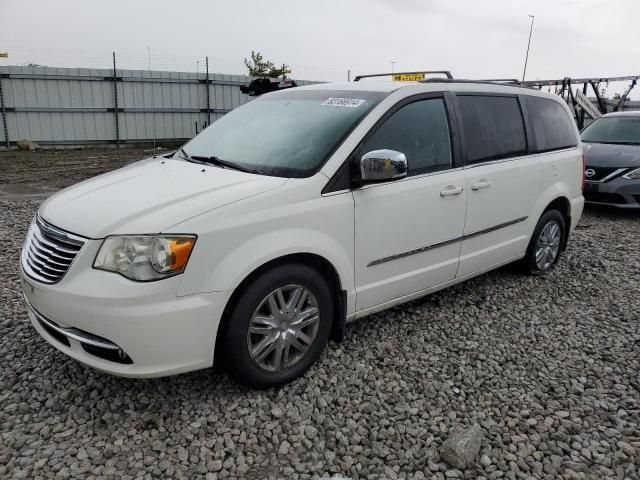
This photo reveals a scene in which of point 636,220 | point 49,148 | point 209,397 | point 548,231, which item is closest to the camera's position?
point 209,397

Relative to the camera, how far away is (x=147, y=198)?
110 inches

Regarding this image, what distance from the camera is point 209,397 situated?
2.91 meters

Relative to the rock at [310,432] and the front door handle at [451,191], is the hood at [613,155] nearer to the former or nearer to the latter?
the front door handle at [451,191]

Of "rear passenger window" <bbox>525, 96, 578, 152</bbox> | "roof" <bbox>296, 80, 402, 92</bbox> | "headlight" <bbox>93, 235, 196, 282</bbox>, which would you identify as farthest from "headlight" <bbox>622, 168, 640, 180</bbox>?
"headlight" <bbox>93, 235, 196, 282</bbox>

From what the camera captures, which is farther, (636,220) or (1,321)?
(636,220)

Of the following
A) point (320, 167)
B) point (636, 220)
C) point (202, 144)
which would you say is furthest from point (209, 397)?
point (636, 220)

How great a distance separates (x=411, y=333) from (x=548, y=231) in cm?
203

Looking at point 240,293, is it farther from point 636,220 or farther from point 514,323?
point 636,220

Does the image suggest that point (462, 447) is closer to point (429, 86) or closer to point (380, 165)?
point (380, 165)

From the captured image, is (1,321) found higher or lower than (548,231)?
lower

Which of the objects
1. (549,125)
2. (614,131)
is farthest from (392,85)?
(614,131)

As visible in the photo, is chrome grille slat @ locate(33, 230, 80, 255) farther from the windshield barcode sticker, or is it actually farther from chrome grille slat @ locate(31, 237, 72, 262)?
the windshield barcode sticker

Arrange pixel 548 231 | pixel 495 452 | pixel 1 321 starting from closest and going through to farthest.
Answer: pixel 495 452 < pixel 1 321 < pixel 548 231

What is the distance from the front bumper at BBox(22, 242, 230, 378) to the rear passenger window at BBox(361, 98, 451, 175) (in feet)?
4.66
